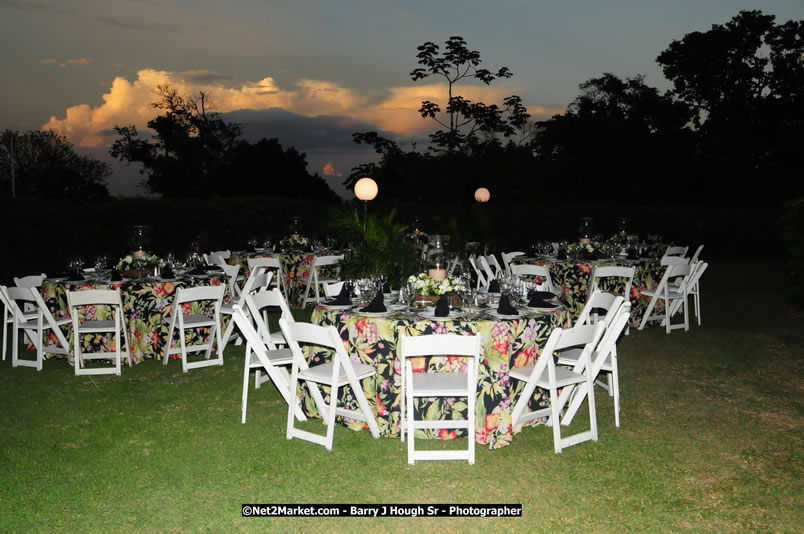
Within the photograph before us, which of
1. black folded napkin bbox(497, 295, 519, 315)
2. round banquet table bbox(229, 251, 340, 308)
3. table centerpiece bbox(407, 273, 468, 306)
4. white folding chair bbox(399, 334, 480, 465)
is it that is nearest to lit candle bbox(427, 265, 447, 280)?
table centerpiece bbox(407, 273, 468, 306)

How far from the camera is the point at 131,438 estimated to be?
4.49 metres

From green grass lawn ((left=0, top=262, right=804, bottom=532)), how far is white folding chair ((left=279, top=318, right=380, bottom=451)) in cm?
12

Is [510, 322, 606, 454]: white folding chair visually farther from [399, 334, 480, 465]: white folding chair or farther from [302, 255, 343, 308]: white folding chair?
[302, 255, 343, 308]: white folding chair

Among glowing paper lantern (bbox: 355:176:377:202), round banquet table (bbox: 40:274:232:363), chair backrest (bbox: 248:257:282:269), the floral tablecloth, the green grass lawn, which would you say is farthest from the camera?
glowing paper lantern (bbox: 355:176:377:202)

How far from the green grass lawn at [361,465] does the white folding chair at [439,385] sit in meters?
0.11

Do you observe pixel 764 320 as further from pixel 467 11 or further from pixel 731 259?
pixel 731 259

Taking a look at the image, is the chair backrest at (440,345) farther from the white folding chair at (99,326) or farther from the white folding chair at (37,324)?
the white folding chair at (37,324)

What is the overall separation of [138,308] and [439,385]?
3937 millimetres

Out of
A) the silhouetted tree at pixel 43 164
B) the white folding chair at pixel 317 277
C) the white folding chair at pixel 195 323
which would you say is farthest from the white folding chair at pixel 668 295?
the silhouetted tree at pixel 43 164

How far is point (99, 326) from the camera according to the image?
633cm

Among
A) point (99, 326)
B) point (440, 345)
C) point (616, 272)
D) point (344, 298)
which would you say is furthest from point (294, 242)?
point (440, 345)

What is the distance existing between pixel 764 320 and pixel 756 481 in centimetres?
622

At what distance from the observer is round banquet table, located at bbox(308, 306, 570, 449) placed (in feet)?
14.0

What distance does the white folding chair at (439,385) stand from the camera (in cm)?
379
